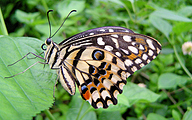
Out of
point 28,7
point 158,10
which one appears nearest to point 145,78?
point 158,10

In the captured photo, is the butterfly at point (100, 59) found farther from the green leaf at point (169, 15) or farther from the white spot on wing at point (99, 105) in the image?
the green leaf at point (169, 15)

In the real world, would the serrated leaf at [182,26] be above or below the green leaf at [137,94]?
above

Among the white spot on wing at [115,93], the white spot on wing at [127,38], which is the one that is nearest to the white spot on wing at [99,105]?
the white spot on wing at [115,93]

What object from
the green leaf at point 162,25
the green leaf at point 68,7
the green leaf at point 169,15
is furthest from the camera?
the green leaf at point 68,7

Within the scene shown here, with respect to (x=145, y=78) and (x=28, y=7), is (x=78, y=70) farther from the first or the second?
(x=28, y=7)

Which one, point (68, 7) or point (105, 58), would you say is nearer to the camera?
point (105, 58)

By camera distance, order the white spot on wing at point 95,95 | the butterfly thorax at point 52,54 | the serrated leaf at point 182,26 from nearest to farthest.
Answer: the butterfly thorax at point 52,54 → the white spot on wing at point 95,95 → the serrated leaf at point 182,26

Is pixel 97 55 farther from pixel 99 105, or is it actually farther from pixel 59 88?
pixel 59 88

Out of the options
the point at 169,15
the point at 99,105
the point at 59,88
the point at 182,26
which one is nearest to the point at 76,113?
the point at 99,105
